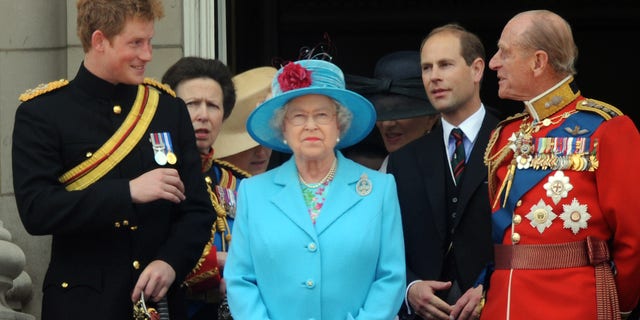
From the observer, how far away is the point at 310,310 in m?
6.43

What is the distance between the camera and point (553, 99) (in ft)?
21.9

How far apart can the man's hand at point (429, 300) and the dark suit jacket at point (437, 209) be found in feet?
0.23

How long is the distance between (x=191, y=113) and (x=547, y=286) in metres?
1.89

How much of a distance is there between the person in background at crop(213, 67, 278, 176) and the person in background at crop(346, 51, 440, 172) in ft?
1.40

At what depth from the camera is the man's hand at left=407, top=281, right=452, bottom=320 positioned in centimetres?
712

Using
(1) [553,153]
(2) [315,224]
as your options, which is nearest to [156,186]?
(2) [315,224]

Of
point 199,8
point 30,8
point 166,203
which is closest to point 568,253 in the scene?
A: point 166,203

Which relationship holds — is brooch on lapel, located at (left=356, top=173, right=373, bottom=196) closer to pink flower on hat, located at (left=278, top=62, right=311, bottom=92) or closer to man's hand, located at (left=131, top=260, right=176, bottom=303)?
pink flower on hat, located at (left=278, top=62, right=311, bottom=92)

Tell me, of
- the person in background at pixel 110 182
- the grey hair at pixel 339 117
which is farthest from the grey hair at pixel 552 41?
the person in background at pixel 110 182

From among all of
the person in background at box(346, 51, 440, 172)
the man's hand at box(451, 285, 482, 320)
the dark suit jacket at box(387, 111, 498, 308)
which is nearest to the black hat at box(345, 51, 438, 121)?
the person in background at box(346, 51, 440, 172)

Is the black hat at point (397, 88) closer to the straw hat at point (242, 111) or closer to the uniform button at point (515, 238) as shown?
the straw hat at point (242, 111)

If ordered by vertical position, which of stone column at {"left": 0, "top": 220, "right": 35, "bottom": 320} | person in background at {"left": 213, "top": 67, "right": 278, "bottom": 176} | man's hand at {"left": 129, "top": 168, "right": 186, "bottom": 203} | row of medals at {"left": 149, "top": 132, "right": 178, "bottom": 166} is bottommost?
stone column at {"left": 0, "top": 220, "right": 35, "bottom": 320}

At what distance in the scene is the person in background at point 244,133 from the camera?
323 inches

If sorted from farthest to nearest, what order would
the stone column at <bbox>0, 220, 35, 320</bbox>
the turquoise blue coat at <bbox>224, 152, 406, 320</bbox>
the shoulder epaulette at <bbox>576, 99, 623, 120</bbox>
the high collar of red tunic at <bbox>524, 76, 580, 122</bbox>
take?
1. the stone column at <bbox>0, 220, 35, 320</bbox>
2. the high collar of red tunic at <bbox>524, 76, 580, 122</bbox>
3. the shoulder epaulette at <bbox>576, 99, 623, 120</bbox>
4. the turquoise blue coat at <bbox>224, 152, 406, 320</bbox>
